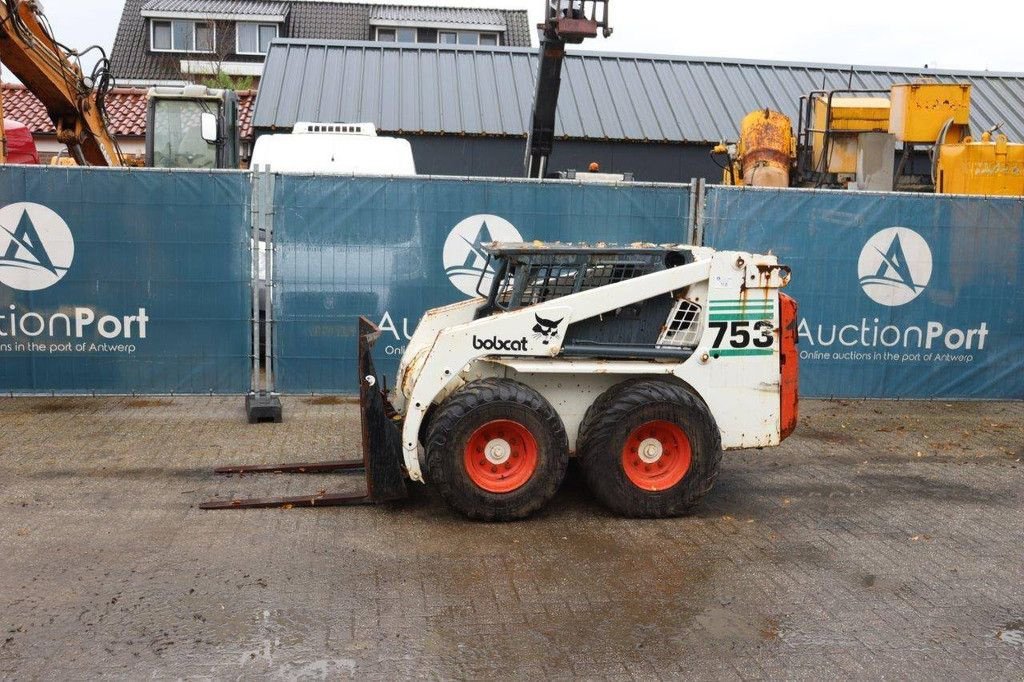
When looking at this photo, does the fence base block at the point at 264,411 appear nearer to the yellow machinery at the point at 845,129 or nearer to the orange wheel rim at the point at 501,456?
the orange wheel rim at the point at 501,456

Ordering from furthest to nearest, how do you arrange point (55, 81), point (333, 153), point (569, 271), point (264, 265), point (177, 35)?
point (177, 35), point (55, 81), point (333, 153), point (264, 265), point (569, 271)

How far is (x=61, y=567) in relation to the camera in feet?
19.7

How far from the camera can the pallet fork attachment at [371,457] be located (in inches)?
275

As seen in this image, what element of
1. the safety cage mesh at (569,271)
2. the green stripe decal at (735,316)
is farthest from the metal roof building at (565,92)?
the green stripe decal at (735,316)

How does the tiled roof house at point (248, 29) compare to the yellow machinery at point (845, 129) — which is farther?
the tiled roof house at point (248, 29)

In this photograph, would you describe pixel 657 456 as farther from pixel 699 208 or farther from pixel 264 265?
pixel 264 265

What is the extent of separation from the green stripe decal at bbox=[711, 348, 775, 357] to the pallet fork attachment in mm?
2238

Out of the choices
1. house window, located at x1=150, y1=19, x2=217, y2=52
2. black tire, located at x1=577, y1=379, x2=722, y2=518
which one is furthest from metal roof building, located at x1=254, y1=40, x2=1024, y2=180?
house window, located at x1=150, y1=19, x2=217, y2=52

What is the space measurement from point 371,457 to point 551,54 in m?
9.82

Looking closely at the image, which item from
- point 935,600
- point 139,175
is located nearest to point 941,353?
point 935,600

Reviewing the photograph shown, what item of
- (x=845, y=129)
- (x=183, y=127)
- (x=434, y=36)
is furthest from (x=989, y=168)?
(x=434, y=36)

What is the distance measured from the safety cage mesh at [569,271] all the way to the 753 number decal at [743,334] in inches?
24.3

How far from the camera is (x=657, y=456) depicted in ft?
23.4

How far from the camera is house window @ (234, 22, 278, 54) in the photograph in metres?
43.1
